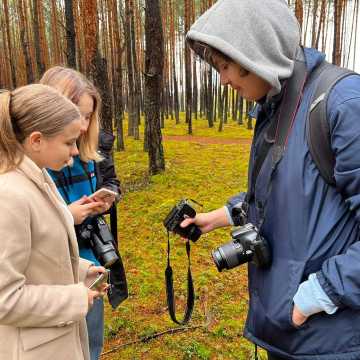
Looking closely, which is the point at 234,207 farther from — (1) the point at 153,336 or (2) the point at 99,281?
(1) the point at 153,336

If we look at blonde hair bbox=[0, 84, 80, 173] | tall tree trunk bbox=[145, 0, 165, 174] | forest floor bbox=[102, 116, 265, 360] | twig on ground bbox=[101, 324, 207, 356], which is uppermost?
blonde hair bbox=[0, 84, 80, 173]

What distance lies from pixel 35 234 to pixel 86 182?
0.83 m

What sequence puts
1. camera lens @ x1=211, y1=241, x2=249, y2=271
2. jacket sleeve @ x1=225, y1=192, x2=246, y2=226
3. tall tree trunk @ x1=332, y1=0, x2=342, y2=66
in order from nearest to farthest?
camera lens @ x1=211, y1=241, x2=249, y2=271
jacket sleeve @ x1=225, y1=192, x2=246, y2=226
tall tree trunk @ x1=332, y1=0, x2=342, y2=66

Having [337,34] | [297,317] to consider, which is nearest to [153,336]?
[297,317]

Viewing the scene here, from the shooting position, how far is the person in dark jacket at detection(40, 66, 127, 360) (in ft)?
6.25

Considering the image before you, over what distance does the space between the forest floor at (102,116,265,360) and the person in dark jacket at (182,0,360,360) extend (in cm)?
190

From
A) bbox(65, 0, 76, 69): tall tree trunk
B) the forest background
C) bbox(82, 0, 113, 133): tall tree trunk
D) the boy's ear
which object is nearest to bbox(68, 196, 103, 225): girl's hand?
the boy's ear

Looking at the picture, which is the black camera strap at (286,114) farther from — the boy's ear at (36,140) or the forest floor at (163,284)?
the forest floor at (163,284)

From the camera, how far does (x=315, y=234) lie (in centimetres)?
116

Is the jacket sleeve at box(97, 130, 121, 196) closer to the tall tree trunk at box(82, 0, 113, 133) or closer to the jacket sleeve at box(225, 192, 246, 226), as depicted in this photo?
the jacket sleeve at box(225, 192, 246, 226)

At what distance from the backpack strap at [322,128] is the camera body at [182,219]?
2.73 ft

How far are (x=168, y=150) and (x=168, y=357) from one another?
9414 mm

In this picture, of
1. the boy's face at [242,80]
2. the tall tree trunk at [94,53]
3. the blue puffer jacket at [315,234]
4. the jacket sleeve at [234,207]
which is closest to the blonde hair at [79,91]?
the jacket sleeve at [234,207]

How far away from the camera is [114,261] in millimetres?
1972
